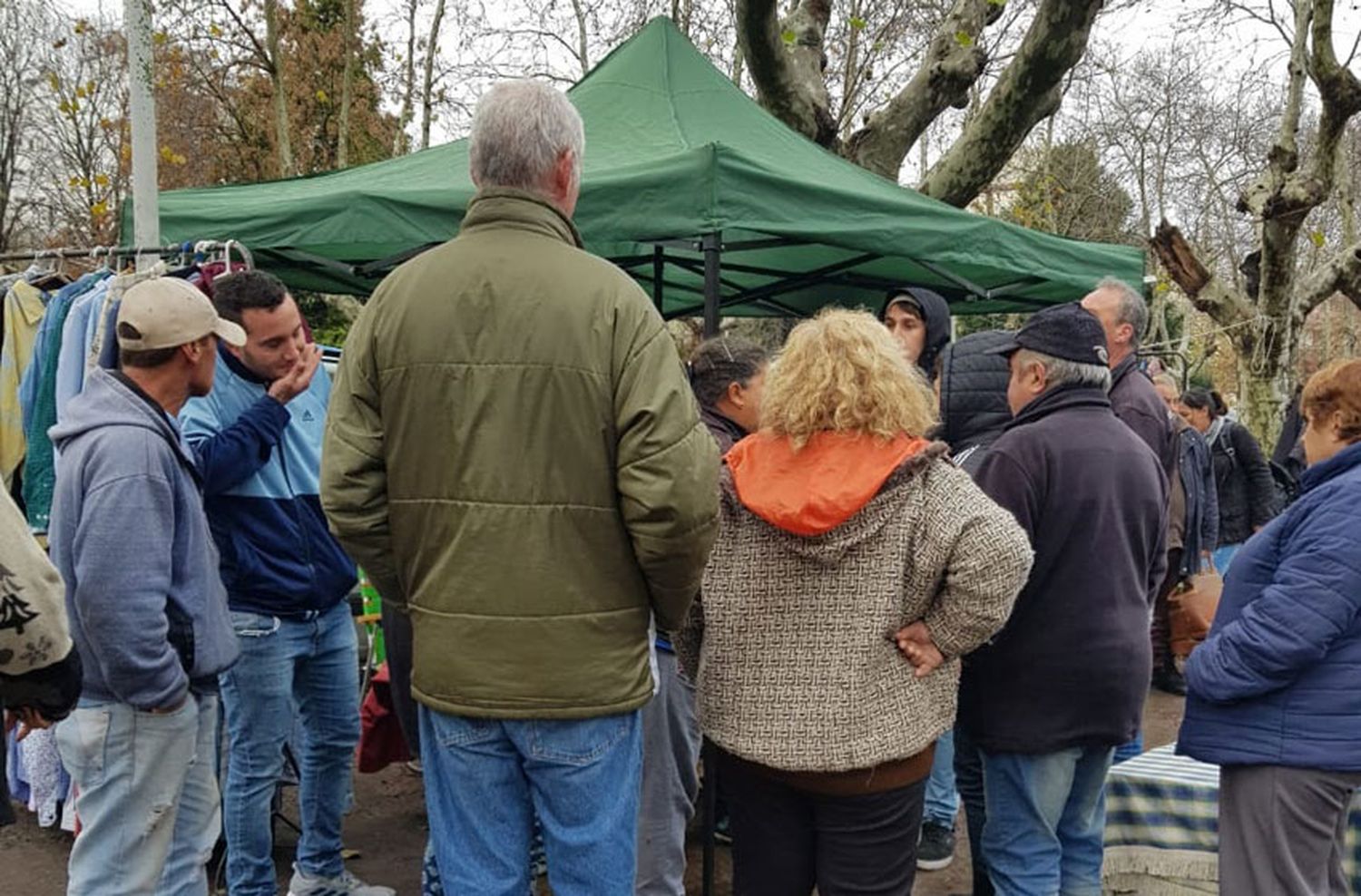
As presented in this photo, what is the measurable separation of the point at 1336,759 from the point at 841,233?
2.17m

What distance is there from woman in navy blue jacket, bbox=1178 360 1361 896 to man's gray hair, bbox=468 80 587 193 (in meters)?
1.82

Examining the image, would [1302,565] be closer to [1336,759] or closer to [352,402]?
[1336,759]

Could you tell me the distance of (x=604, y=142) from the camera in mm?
4340

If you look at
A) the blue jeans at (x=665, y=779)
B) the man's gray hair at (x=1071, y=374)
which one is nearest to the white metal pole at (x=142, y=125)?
the blue jeans at (x=665, y=779)

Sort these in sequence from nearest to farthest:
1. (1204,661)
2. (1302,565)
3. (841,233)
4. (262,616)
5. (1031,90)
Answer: (1302,565) < (1204,661) < (262,616) < (841,233) < (1031,90)

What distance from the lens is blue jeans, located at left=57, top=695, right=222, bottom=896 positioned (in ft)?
7.68

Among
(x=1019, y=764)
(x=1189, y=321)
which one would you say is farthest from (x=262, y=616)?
(x=1189, y=321)

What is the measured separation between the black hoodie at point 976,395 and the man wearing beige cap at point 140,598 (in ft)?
6.90

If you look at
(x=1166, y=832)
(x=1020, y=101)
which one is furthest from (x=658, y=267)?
(x=1020, y=101)

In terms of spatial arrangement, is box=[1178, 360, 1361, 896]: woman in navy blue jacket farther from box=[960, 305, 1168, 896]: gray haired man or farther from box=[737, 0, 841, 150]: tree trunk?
box=[737, 0, 841, 150]: tree trunk

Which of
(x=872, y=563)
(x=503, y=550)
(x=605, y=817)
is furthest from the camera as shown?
(x=872, y=563)

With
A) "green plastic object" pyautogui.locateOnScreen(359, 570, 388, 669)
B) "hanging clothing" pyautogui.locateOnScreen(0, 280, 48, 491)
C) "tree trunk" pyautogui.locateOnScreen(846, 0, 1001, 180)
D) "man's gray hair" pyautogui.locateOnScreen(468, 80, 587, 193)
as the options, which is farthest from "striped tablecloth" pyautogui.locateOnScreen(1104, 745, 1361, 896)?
"tree trunk" pyautogui.locateOnScreen(846, 0, 1001, 180)

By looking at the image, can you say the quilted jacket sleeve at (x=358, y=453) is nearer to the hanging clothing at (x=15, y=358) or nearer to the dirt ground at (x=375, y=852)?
the dirt ground at (x=375, y=852)

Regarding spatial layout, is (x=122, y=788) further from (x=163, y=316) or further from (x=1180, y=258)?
(x=1180, y=258)
